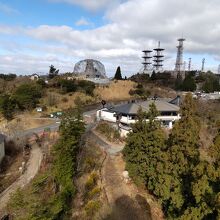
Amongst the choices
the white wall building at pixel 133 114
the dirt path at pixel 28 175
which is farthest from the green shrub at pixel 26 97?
the dirt path at pixel 28 175

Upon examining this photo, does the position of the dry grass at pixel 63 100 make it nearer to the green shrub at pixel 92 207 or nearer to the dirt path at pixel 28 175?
the dirt path at pixel 28 175

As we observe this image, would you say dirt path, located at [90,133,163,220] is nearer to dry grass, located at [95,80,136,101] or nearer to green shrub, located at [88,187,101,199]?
green shrub, located at [88,187,101,199]

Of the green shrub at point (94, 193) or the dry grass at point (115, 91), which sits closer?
the green shrub at point (94, 193)

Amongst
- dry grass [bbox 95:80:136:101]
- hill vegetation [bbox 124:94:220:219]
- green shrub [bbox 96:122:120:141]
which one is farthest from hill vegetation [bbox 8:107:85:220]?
dry grass [bbox 95:80:136:101]

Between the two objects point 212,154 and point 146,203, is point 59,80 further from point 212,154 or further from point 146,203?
point 212,154

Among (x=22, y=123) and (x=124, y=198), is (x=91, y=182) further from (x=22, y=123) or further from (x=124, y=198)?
(x=22, y=123)

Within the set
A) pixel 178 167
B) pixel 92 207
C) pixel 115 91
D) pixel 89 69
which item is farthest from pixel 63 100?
pixel 178 167

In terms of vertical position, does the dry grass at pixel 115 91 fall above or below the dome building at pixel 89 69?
below
